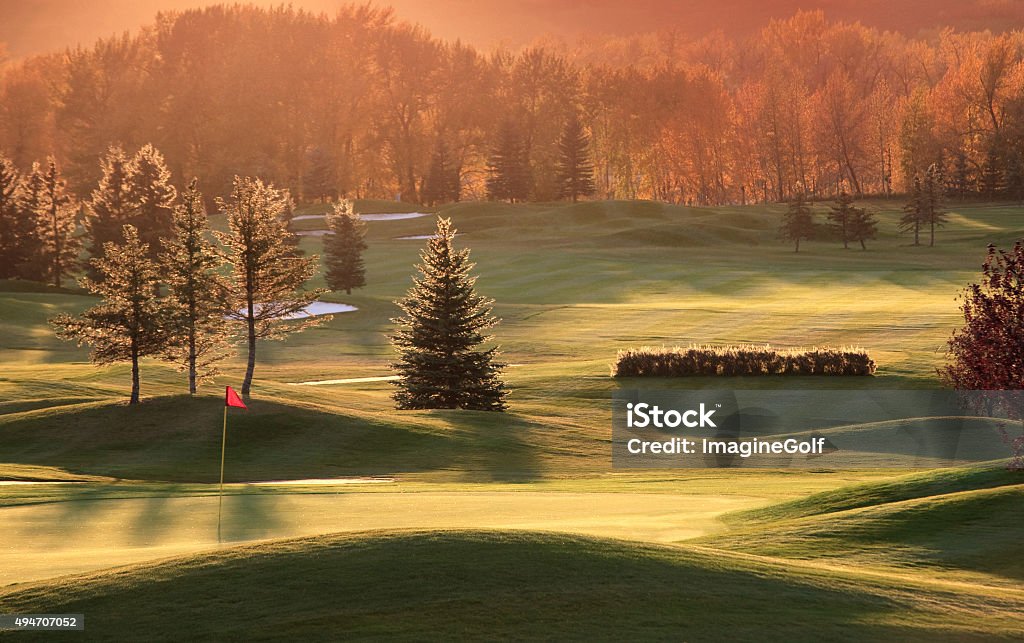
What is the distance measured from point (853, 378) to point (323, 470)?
18.3 meters

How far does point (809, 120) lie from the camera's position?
441 ft

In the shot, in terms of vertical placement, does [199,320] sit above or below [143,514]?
above

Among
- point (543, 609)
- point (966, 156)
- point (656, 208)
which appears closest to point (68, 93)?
point (656, 208)

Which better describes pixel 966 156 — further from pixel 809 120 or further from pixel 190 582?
pixel 190 582

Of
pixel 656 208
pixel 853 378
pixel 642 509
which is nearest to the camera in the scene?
pixel 642 509

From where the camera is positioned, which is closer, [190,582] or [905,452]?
[190,582]

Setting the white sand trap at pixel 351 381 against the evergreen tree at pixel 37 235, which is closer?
the white sand trap at pixel 351 381

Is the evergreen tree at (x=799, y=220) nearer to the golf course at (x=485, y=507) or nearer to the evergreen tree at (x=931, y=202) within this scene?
the evergreen tree at (x=931, y=202)

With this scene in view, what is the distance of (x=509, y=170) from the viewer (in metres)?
129

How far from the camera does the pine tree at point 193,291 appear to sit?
1330 inches

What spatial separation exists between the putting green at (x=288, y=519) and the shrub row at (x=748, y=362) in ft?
61.9

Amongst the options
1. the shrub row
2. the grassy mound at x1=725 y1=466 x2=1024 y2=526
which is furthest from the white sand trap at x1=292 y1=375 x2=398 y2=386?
the grassy mound at x1=725 y1=466 x2=1024 y2=526

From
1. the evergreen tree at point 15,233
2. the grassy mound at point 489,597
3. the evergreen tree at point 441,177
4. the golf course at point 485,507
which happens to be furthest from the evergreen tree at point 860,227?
the grassy mound at point 489,597

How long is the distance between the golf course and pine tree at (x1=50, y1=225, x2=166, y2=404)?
4.73ft
